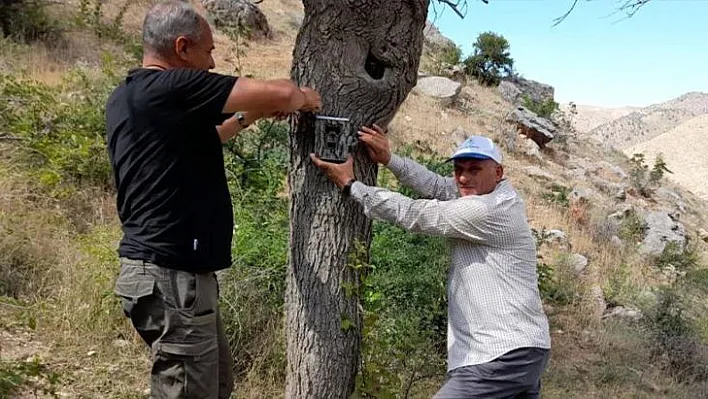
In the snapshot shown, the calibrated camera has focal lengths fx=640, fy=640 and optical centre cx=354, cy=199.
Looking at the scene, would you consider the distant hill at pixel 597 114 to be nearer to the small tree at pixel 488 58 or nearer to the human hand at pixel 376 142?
the small tree at pixel 488 58

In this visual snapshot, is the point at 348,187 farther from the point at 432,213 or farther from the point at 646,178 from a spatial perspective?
the point at 646,178

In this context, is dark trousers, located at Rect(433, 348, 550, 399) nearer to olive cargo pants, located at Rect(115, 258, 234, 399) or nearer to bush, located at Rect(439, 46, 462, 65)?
olive cargo pants, located at Rect(115, 258, 234, 399)

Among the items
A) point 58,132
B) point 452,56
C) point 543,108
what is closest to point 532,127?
point 543,108

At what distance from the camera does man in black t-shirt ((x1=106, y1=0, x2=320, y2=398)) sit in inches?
87.7

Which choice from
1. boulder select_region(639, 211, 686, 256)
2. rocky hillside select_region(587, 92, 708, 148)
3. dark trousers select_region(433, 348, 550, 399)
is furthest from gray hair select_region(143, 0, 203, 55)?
rocky hillside select_region(587, 92, 708, 148)

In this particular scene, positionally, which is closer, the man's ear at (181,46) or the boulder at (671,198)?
the man's ear at (181,46)

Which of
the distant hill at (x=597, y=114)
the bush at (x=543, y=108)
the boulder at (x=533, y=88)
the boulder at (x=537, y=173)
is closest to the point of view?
the boulder at (x=537, y=173)

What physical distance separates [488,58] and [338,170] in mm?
21680

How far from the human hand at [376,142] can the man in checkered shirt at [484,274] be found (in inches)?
6.9

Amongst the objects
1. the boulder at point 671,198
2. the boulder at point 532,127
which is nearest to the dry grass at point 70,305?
the boulder at point 532,127

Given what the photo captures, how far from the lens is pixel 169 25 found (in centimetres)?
228

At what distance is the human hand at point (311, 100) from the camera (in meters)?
2.51

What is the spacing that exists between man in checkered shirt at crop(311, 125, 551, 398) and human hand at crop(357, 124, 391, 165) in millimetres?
175

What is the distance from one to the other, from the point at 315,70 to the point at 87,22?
12.1 m
